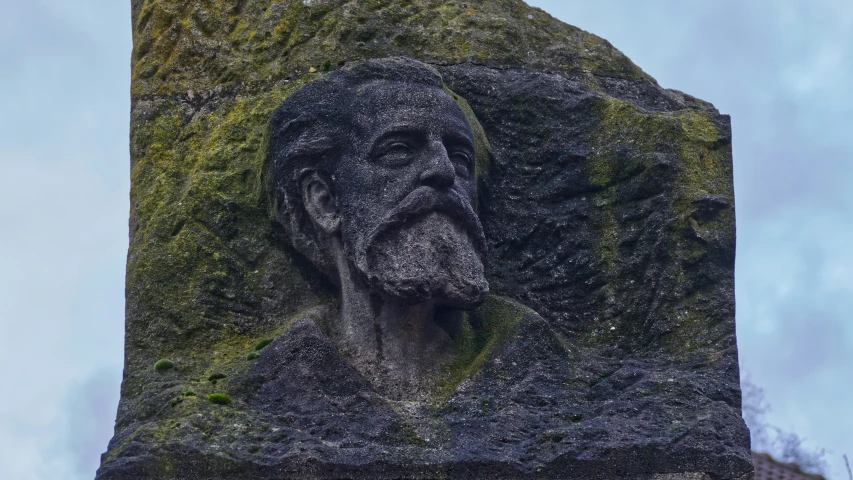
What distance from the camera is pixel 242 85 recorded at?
14094 mm

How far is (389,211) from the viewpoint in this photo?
12.2 metres

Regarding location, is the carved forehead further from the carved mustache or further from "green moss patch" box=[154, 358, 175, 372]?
"green moss patch" box=[154, 358, 175, 372]

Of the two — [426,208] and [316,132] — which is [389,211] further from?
[316,132]

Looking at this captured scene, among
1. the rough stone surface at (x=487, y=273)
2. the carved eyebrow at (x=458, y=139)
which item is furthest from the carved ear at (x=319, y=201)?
the carved eyebrow at (x=458, y=139)

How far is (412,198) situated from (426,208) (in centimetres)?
10

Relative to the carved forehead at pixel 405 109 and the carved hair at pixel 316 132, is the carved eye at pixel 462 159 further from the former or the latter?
the carved hair at pixel 316 132

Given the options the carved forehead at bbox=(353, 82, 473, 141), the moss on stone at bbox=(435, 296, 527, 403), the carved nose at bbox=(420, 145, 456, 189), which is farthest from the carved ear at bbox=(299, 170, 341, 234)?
the moss on stone at bbox=(435, 296, 527, 403)

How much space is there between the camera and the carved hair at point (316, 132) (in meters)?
12.7

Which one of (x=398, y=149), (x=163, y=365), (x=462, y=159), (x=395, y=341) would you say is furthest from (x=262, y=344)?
(x=462, y=159)

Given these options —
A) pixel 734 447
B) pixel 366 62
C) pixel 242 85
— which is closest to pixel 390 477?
pixel 734 447

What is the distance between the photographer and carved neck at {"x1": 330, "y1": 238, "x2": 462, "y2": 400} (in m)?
12.2

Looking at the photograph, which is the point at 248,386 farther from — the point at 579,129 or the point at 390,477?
the point at 579,129

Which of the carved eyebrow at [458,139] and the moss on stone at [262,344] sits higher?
the carved eyebrow at [458,139]

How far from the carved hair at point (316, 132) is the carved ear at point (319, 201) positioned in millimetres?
34
